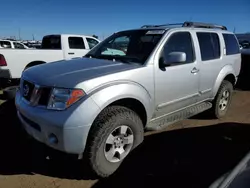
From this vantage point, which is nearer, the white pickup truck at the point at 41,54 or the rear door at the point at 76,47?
the white pickup truck at the point at 41,54

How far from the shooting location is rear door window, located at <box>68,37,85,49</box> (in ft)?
30.6

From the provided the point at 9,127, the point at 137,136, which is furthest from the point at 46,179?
the point at 9,127

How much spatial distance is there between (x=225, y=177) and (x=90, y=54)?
123 inches

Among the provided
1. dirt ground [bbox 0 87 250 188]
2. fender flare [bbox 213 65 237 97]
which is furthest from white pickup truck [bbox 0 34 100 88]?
fender flare [bbox 213 65 237 97]

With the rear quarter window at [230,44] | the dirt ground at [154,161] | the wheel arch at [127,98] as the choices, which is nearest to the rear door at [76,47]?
the dirt ground at [154,161]

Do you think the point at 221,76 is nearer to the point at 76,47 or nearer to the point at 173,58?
the point at 173,58

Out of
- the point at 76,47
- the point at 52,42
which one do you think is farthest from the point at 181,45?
the point at 52,42

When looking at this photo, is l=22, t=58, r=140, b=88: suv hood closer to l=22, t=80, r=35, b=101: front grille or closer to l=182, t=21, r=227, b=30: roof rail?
l=22, t=80, r=35, b=101: front grille

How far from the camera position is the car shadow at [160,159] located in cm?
304

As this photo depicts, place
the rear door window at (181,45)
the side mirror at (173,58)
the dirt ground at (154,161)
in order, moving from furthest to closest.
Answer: the rear door window at (181,45)
the side mirror at (173,58)
the dirt ground at (154,161)

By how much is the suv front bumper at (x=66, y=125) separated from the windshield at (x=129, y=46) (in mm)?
1218

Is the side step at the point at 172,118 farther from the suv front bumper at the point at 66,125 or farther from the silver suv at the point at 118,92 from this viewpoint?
the suv front bumper at the point at 66,125

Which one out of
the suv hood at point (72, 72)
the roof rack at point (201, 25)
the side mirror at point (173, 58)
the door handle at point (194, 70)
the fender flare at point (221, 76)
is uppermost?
the roof rack at point (201, 25)

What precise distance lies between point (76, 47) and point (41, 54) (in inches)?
66.2
